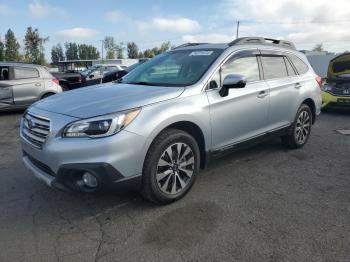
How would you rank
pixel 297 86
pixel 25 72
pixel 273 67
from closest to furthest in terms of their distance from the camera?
pixel 273 67 < pixel 297 86 < pixel 25 72

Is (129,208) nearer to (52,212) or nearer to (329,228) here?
(52,212)

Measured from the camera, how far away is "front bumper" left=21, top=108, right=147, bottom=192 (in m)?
3.08

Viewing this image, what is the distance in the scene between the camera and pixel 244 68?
4.60 m

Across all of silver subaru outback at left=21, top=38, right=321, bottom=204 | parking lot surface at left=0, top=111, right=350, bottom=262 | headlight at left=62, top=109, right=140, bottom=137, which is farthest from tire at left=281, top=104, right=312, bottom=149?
headlight at left=62, top=109, right=140, bottom=137

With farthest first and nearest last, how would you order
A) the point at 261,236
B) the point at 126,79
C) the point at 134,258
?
the point at 126,79 < the point at 261,236 < the point at 134,258

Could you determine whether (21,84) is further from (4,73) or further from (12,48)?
(12,48)

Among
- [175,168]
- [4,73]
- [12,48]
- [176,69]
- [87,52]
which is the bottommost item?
[175,168]

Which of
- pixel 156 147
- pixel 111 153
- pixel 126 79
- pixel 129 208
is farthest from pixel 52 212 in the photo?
pixel 126 79

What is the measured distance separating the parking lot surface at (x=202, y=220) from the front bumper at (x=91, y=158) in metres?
0.45

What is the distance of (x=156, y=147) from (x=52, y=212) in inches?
52.1

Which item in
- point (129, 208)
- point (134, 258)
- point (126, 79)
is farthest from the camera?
point (126, 79)

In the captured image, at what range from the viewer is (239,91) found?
4344 mm

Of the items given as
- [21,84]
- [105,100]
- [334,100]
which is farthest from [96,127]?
[334,100]

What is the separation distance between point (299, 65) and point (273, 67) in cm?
94
